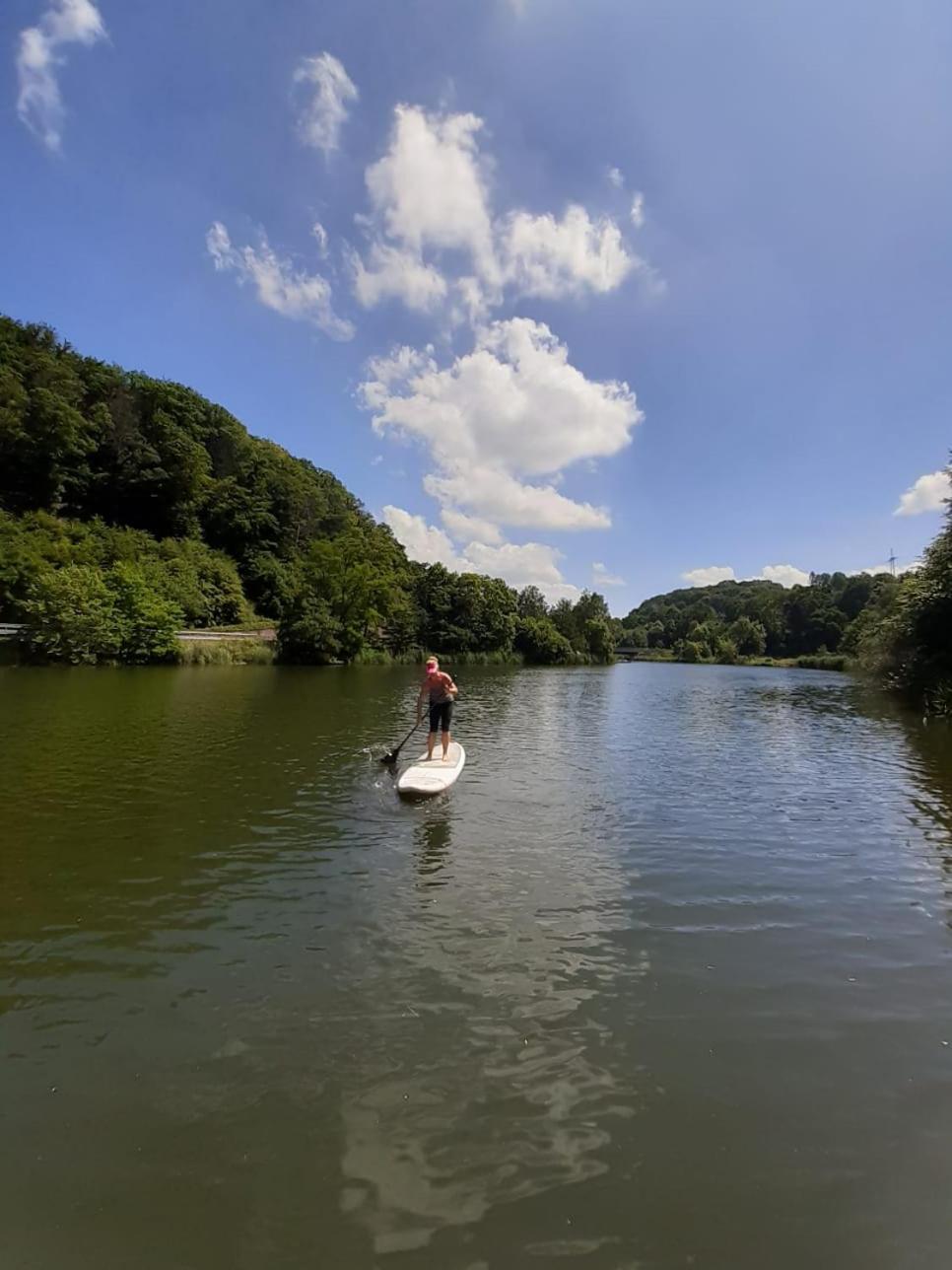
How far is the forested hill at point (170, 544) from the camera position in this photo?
1848 inches

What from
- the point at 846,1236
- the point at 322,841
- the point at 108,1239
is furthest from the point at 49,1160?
the point at 322,841

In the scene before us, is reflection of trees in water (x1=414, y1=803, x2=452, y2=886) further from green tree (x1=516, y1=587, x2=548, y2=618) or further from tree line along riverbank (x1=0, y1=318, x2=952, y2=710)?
green tree (x1=516, y1=587, x2=548, y2=618)

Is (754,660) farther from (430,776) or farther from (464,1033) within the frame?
(464,1033)

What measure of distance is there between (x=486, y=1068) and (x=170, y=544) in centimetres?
7319

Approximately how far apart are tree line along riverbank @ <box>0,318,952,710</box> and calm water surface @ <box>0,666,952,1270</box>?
2901cm

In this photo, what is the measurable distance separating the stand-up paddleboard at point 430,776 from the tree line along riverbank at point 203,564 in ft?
90.2

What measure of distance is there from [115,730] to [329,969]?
1537cm

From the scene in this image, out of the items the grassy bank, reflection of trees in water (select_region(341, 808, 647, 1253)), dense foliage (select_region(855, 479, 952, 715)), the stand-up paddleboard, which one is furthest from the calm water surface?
the grassy bank

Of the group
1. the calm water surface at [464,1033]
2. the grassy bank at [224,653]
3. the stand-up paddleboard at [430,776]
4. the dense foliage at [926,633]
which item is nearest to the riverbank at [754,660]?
the dense foliage at [926,633]

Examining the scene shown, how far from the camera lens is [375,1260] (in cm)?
342

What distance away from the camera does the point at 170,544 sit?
69938 millimetres

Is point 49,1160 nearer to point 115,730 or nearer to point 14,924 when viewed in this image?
point 14,924

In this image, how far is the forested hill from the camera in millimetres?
46938

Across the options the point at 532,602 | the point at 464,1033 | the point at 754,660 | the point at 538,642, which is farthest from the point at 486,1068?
the point at 754,660
